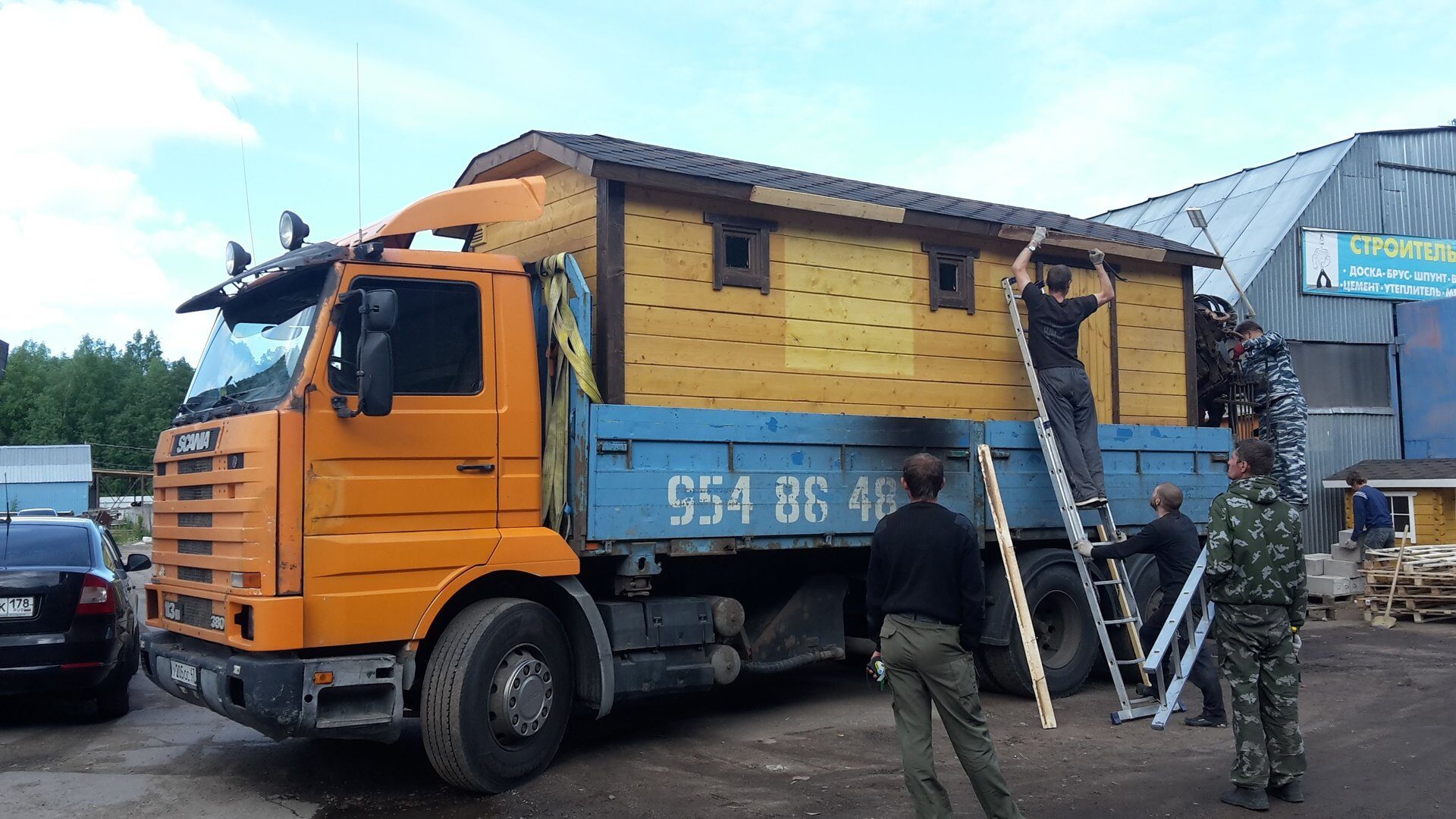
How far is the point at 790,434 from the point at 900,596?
2462mm

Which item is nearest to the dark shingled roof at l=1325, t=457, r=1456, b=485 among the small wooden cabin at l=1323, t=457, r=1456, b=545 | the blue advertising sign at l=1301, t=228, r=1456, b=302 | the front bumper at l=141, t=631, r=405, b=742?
the small wooden cabin at l=1323, t=457, r=1456, b=545

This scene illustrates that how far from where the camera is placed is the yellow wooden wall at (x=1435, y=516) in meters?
16.1

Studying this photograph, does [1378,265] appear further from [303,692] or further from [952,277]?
[303,692]

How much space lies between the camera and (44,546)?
7.94m

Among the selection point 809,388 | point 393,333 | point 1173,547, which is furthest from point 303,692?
point 1173,547

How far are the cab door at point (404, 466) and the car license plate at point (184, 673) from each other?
81 centimetres

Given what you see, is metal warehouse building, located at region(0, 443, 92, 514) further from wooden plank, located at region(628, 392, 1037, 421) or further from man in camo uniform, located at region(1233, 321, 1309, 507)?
man in camo uniform, located at region(1233, 321, 1309, 507)

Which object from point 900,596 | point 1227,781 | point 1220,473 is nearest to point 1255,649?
point 1227,781

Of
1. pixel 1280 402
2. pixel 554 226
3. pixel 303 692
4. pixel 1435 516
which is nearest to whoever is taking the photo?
pixel 303 692

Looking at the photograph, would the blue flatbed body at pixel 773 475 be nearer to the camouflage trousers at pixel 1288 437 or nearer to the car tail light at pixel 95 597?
the camouflage trousers at pixel 1288 437

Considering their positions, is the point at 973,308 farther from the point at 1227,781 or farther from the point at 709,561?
the point at 1227,781

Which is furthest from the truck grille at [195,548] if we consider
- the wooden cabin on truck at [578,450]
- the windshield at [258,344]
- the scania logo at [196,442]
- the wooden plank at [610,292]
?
the wooden plank at [610,292]

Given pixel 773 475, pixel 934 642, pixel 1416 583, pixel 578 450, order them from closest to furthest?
pixel 934 642 < pixel 578 450 < pixel 773 475 < pixel 1416 583

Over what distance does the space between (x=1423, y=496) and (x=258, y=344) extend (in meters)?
16.4
